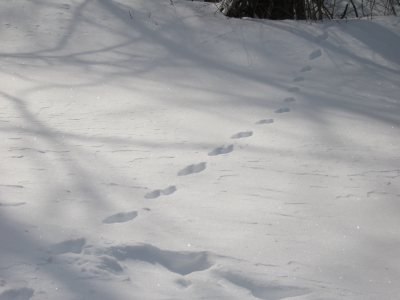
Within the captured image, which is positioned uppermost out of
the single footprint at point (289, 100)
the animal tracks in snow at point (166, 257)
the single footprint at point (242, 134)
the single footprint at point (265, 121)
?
the single footprint at point (289, 100)

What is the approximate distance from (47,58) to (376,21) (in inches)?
119

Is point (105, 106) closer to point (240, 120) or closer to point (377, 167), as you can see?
point (240, 120)

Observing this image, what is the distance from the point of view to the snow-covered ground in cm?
233

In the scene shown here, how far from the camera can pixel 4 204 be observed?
2785mm

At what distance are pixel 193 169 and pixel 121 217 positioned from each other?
672 millimetres

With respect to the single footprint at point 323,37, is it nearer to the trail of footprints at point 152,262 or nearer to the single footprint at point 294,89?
the single footprint at point 294,89

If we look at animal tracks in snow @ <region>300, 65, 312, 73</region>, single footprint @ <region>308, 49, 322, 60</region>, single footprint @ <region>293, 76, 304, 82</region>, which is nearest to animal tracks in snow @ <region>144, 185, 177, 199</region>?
single footprint @ <region>293, 76, 304, 82</region>

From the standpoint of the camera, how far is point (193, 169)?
3.33m

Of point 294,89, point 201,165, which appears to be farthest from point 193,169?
point 294,89

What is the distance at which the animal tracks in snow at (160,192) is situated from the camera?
117 inches

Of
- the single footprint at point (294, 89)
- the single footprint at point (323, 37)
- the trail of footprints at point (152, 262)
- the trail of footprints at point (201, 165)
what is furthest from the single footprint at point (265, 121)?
the single footprint at point (323, 37)

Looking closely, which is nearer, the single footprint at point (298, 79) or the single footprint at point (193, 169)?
the single footprint at point (193, 169)

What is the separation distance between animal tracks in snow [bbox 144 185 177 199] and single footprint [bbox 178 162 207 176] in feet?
0.63

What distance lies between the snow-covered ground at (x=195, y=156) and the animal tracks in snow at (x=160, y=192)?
11mm
